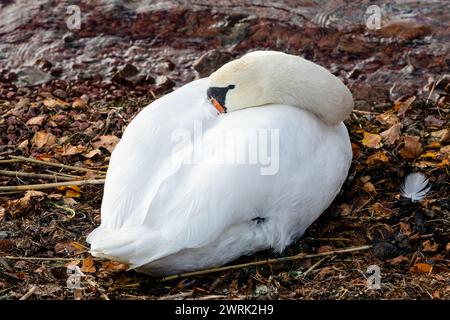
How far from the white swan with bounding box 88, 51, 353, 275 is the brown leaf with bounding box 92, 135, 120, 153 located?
1.05 metres

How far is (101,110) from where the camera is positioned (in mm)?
6805

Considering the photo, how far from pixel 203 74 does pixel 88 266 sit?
2919 millimetres

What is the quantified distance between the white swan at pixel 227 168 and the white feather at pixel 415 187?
0.43 m

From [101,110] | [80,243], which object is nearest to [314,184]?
[80,243]

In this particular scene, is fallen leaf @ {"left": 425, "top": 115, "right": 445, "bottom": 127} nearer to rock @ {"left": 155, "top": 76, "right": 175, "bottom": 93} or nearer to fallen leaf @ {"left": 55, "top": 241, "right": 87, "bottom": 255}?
rock @ {"left": 155, "top": 76, "right": 175, "bottom": 93}

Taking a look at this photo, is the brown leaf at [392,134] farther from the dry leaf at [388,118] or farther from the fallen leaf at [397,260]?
the fallen leaf at [397,260]

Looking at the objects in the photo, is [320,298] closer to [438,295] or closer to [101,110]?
[438,295]

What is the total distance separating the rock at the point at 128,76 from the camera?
24.0 ft

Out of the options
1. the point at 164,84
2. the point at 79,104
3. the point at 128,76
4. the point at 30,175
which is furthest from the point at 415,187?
the point at 128,76

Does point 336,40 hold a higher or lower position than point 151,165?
lower

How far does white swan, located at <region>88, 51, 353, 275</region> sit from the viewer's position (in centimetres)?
450

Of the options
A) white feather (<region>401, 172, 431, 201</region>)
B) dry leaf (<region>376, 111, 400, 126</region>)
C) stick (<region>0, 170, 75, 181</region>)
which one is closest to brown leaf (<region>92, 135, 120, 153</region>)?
stick (<region>0, 170, 75, 181</region>)

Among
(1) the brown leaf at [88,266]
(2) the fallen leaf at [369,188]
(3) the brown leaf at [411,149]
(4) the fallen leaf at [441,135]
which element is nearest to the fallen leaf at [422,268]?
(2) the fallen leaf at [369,188]
